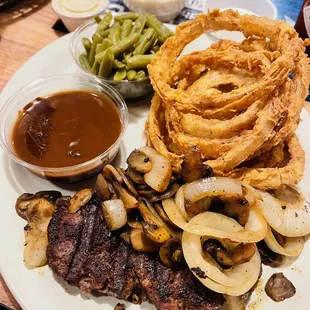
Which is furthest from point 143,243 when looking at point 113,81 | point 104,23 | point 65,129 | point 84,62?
point 104,23

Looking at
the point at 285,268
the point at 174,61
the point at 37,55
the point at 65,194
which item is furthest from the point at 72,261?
the point at 37,55

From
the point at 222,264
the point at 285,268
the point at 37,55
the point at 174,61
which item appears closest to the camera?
the point at 222,264

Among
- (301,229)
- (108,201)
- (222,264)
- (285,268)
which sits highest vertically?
(108,201)

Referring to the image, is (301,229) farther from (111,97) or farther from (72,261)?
(111,97)

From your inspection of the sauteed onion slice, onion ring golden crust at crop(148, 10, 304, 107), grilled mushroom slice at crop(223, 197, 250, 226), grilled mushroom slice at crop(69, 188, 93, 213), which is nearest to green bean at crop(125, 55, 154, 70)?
onion ring golden crust at crop(148, 10, 304, 107)

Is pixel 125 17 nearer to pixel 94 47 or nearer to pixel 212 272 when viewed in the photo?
pixel 94 47

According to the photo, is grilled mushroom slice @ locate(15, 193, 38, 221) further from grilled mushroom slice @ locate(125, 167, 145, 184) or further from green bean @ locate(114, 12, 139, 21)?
green bean @ locate(114, 12, 139, 21)
